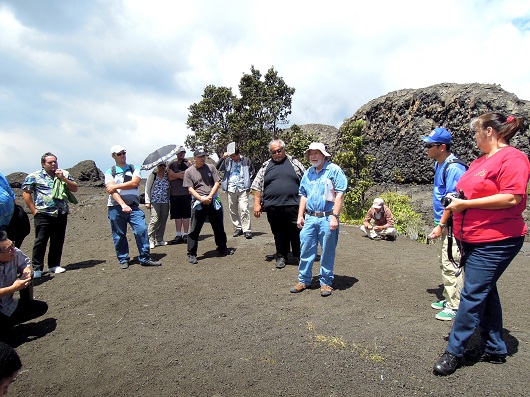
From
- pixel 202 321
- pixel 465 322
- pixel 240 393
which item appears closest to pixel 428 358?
pixel 465 322

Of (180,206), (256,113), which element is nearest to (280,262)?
(180,206)

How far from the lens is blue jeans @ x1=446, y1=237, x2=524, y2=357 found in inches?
123

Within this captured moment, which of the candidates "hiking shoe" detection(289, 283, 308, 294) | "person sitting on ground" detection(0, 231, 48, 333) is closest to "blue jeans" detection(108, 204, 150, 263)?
"person sitting on ground" detection(0, 231, 48, 333)

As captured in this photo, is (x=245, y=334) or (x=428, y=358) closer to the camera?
(x=428, y=358)

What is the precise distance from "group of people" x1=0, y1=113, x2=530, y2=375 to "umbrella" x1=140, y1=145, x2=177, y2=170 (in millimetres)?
207

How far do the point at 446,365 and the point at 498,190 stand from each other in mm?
1432

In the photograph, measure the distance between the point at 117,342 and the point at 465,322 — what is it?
3.29 metres

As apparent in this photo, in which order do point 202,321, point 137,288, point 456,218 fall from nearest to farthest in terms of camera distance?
point 456,218, point 202,321, point 137,288

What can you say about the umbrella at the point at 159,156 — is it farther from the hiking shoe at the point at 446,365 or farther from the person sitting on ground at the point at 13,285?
the hiking shoe at the point at 446,365

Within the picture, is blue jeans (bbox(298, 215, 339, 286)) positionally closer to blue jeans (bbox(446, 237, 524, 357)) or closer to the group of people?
the group of people

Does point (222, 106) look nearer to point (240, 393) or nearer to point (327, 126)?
point (327, 126)

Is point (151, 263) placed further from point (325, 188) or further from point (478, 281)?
point (478, 281)

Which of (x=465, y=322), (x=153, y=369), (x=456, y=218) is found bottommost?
(x=153, y=369)

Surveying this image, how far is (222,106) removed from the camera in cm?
1959
